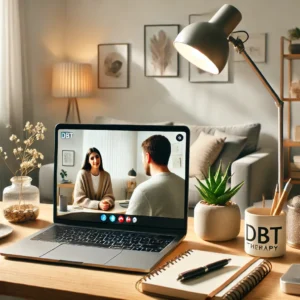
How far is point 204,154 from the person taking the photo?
3.62 m

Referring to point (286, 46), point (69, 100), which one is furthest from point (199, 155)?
point (69, 100)

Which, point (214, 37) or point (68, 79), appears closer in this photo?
point (214, 37)

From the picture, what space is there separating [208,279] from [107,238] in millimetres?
390

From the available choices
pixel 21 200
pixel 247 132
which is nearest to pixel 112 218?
pixel 21 200

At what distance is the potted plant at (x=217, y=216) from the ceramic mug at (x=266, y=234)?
12cm

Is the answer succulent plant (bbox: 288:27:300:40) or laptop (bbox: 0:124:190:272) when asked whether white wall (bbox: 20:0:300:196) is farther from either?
laptop (bbox: 0:124:190:272)

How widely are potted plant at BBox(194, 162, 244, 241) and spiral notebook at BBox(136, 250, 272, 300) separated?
0.56ft

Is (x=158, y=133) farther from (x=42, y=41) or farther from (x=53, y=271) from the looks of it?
(x=42, y=41)

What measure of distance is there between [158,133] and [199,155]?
2246 mm

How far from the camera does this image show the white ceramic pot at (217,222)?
1.34 metres

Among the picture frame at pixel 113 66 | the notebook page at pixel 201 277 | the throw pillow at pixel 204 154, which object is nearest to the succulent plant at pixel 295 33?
the throw pillow at pixel 204 154

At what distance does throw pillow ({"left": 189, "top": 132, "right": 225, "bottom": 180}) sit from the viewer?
142 inches

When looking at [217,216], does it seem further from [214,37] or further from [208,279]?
[214,37]

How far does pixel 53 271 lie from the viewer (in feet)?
3.71
